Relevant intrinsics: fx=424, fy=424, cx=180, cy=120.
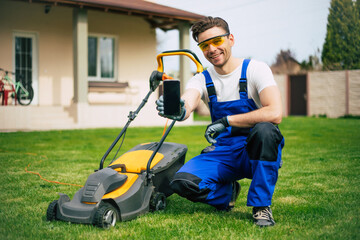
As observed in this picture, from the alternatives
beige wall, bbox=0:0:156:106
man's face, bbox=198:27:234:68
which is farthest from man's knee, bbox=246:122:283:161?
beige wall, bbox=0:0:156:106

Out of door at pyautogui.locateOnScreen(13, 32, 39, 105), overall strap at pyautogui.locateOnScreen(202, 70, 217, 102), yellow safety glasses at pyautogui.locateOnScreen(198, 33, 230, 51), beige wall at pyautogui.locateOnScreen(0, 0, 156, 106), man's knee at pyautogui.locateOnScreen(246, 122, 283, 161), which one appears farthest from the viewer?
door at pyautogui.locateOnScreen(13, 32, 39, 105)

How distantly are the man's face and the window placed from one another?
10.9m

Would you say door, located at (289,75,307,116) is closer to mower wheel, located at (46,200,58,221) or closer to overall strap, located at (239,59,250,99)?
overall strap, located at (239,59,250,99)

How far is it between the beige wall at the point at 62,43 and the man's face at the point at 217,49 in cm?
1028

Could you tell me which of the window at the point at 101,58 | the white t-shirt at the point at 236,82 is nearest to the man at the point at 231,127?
the white t-shirt at the point at 236,82

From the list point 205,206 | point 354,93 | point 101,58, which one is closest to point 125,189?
point 205,206

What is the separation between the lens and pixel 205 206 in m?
3.54

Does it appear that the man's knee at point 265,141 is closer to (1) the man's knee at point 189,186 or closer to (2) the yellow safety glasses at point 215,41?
(1) the man's knee at point 189,186

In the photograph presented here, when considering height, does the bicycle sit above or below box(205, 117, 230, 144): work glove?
above

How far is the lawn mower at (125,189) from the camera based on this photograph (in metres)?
2.77

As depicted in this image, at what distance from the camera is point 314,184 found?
13.7 ft

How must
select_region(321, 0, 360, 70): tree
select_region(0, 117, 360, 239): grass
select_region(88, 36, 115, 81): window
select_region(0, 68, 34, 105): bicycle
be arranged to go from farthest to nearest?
select_region(88, 36, 115, 81): window
select_region(0, 68, 34, 105): bicycle
select_region(321, 0, 360, 70): tree
select_region(0, 117, 360, 239): grass

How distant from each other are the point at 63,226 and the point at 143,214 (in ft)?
1.91

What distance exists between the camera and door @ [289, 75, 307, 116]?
17.6 m
